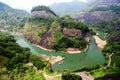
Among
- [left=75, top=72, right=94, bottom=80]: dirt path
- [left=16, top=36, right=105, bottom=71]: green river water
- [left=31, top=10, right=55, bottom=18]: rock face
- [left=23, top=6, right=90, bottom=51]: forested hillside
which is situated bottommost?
[left=16, top=36, right=105, bottom=71]: green river water

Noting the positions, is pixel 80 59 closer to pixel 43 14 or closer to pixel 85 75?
pixel 85 75

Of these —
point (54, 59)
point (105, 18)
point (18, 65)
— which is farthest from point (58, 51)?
point (105, 18)

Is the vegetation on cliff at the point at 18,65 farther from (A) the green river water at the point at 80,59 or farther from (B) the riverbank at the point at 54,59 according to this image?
(A) the green river water at the point at 80,59

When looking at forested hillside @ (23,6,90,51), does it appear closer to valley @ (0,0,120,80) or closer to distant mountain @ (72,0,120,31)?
valley @ (0,0,120,80)

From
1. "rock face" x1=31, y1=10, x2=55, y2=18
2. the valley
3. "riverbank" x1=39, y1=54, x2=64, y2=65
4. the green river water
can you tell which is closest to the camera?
the valley

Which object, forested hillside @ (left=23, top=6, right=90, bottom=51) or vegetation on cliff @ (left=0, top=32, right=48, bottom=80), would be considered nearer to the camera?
vegetation on cliff @ (left=0, top=32, right=48, bottom=80)

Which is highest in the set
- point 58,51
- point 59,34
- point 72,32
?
point 72,32

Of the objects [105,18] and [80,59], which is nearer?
[80,59]

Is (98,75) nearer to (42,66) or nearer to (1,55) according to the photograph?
(42,66)

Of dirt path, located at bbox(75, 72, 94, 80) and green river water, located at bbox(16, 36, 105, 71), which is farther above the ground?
dirt path, located at bbox(75, 72, 94, 80)

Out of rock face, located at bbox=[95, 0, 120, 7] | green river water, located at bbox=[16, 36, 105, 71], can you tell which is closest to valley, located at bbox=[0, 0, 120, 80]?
green river water, located at bbox=[16, 36, 105, 71]

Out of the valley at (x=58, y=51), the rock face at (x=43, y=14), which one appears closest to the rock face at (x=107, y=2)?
the valley at (x=58, y=51)
